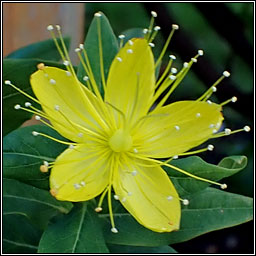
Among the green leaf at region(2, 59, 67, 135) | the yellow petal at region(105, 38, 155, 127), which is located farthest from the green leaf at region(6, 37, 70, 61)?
the yellow petal at region(105, 38, 155, 127)

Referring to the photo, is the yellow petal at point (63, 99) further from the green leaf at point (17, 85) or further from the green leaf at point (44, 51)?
the green leaf at point (44, 51)

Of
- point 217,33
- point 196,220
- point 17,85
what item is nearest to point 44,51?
point 17,85

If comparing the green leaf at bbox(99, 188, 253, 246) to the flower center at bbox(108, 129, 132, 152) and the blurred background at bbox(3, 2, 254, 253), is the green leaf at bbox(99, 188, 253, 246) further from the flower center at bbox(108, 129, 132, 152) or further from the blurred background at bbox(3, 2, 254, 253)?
the blurred background at bbox(3, 2, 254, 253)

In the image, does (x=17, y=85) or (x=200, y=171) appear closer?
(x=200, y=171)

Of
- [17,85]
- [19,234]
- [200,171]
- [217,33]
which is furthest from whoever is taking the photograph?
[217,33]

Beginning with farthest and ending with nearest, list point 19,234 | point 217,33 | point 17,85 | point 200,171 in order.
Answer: point 217,33 → point 19,234 → point 17,85 → point 200,171

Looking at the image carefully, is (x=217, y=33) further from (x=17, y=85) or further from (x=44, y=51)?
(x=17, y=85)

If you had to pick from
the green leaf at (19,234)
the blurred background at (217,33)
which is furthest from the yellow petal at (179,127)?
the blurred background at (217,33)
